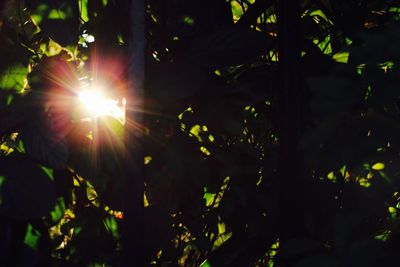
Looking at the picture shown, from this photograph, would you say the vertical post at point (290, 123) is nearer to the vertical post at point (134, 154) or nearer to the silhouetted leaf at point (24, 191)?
the vertical post at point (134, 154)

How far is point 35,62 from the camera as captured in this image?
3.66 ft

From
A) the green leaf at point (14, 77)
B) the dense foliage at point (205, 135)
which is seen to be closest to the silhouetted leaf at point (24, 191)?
the dense foliage at point (205, 135)

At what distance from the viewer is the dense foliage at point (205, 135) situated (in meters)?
0.98

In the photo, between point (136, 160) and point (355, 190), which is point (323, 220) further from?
point (136, 160)

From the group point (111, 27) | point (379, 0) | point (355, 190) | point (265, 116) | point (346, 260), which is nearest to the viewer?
point (346, 260)

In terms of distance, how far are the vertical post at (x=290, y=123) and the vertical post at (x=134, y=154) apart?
1.28 ft

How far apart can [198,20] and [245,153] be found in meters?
0.50

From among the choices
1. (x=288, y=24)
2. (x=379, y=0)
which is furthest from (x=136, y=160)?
(x=379, y=0)

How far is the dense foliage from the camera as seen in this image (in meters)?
0.98

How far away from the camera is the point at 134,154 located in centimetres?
Answer: 110

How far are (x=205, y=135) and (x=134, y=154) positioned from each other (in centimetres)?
35

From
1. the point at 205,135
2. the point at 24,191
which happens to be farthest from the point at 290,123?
the point at 24,191

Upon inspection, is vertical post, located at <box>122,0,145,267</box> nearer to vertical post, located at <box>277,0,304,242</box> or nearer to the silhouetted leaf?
the silhouetted leaf

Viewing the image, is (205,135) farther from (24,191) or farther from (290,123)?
(24,191)
